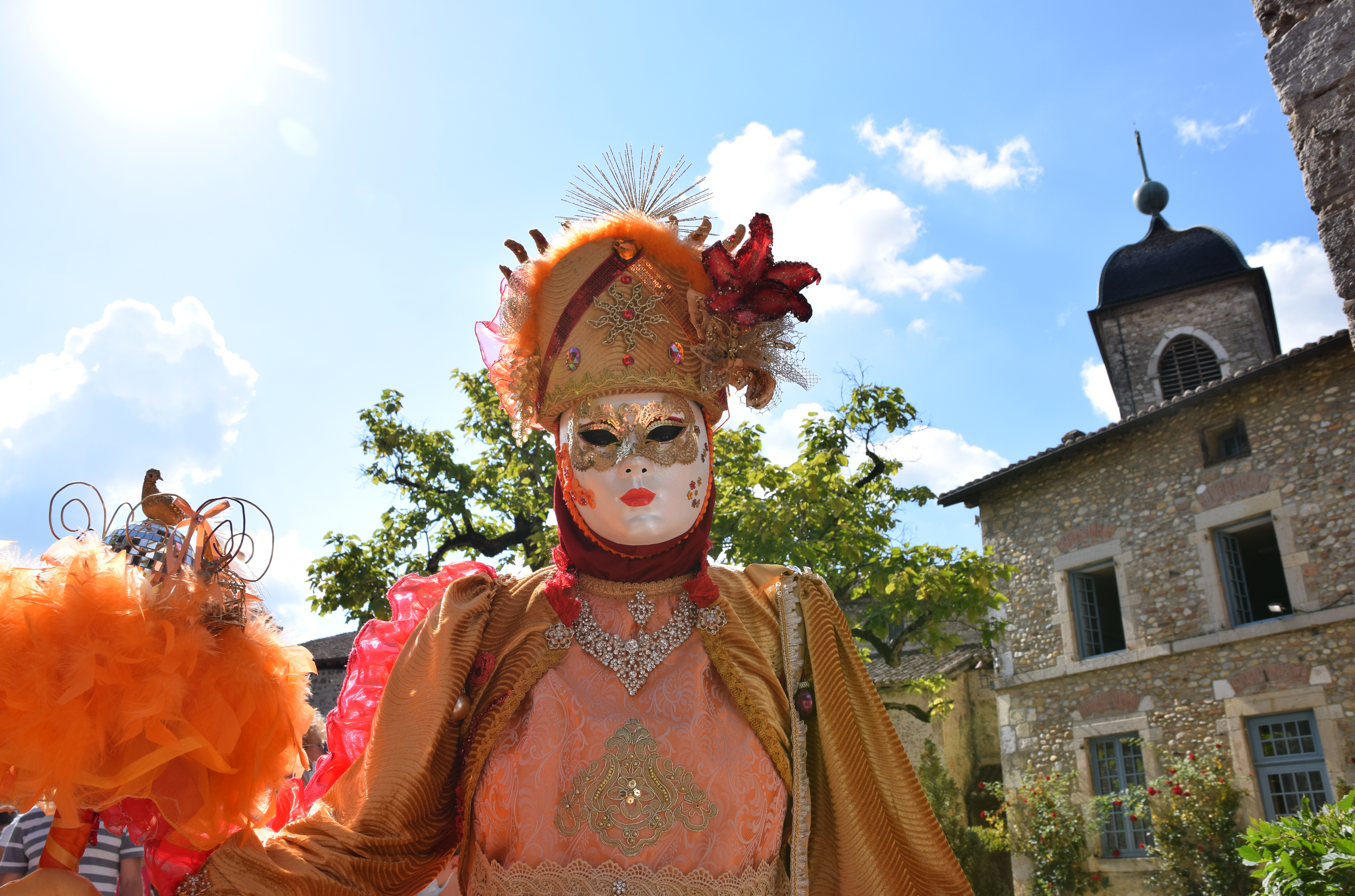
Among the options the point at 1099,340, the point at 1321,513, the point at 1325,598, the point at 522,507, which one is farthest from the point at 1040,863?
the point at 1099,340

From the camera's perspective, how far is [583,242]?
290 cm

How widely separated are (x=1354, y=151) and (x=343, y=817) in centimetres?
329

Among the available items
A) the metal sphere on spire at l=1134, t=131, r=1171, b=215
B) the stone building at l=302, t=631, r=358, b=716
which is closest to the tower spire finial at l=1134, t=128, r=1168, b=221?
the metal sphere on spire at l=1134, t=131, r=1171, b=215

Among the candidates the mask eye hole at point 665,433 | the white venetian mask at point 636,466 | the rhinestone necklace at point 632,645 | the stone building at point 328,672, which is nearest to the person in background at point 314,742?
the rhinestone necklace at point 632,645

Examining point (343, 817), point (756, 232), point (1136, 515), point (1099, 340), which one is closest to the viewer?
point (343, 817)

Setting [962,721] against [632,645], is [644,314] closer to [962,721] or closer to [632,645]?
[632,645]

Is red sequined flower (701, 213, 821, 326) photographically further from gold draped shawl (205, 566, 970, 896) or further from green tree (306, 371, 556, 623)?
green tree (306, 371, 556, 623)

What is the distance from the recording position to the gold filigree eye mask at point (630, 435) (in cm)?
266

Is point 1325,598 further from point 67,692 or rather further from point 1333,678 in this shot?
point 67,692

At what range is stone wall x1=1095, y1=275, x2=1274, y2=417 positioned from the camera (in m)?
19.1

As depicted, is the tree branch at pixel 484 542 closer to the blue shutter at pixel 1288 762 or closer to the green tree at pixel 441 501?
the green tree at pixel 441 501

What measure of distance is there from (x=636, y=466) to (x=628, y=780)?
854mm

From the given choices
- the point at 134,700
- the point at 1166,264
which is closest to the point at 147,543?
the point at 134,700

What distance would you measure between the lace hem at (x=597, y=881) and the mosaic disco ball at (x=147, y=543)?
3.49 ft
